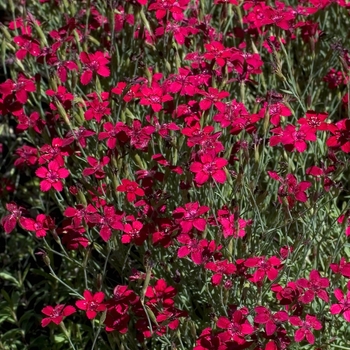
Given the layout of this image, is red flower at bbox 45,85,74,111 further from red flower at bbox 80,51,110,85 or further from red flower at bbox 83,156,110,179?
red flower at bbox 83,156,110,179

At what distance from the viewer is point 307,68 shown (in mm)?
3402

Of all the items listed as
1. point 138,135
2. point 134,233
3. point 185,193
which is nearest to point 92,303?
point 134,233

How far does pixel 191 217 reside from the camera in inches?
88.1

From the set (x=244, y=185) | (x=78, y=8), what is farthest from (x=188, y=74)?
(x=78, y=8)

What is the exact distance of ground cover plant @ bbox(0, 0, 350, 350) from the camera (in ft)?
7.32

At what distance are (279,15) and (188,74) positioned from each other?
18.8 inches

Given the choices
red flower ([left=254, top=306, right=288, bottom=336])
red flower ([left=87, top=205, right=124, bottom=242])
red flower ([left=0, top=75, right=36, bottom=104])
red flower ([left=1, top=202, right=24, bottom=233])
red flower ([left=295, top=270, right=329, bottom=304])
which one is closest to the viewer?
red flower ([left=254, top=306, right=288, bottom=336])

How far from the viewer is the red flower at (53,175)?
93.5 inches

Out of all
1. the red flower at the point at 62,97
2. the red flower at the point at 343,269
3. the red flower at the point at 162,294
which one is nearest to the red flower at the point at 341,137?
the red flower at the point at 343,269

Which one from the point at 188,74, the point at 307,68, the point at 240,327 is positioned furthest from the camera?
the point at 307,68

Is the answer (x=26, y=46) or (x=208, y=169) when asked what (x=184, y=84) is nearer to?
(x=208, y=169)

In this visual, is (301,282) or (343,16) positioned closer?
(301,282)

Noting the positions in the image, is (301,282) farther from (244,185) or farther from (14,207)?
(14,207)

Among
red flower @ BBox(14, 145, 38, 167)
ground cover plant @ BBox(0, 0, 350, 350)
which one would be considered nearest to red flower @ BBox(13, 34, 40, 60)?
ground cover plant @ BBox(0, 0, 350, 350)
